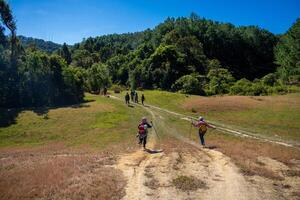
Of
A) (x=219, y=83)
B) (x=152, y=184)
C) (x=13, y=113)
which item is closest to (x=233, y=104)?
(x=219, y=83)

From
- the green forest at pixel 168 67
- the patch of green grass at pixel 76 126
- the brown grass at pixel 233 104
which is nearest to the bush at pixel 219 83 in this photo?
the green forest at pixel 168 67

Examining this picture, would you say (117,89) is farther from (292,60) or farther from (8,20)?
(292,60)

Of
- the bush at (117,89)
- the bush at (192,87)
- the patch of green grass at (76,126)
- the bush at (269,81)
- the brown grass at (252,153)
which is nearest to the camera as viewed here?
the brown grass at (252,153)

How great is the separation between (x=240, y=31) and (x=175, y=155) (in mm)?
180796

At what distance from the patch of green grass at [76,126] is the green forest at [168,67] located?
1024cm

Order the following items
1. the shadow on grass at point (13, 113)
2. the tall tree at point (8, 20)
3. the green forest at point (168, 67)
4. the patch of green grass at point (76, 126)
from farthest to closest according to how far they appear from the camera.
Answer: the tall tree at point (8, 20)
the green forest at point (168, 67)
the shadow on grass at point (13, 113)
the patch of green grass at point (76, 126)

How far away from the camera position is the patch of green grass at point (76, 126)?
44231mm

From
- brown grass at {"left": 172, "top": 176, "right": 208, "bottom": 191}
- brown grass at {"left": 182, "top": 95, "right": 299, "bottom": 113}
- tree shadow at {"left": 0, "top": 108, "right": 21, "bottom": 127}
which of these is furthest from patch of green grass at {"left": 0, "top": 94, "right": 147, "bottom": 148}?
brown grass at {"left": 172, "top": 176, "right": 208, "bottom": 191}

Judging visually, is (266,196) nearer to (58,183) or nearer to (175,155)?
(175,155)

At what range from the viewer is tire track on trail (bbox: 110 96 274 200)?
1775cm

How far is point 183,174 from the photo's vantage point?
68.9 feet

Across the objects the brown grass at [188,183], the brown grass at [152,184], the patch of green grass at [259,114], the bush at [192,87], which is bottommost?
the brown grass at [152,184]

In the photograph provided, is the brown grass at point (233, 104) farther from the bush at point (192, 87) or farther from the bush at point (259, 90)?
the bush at point (192, 87)

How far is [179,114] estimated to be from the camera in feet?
188
